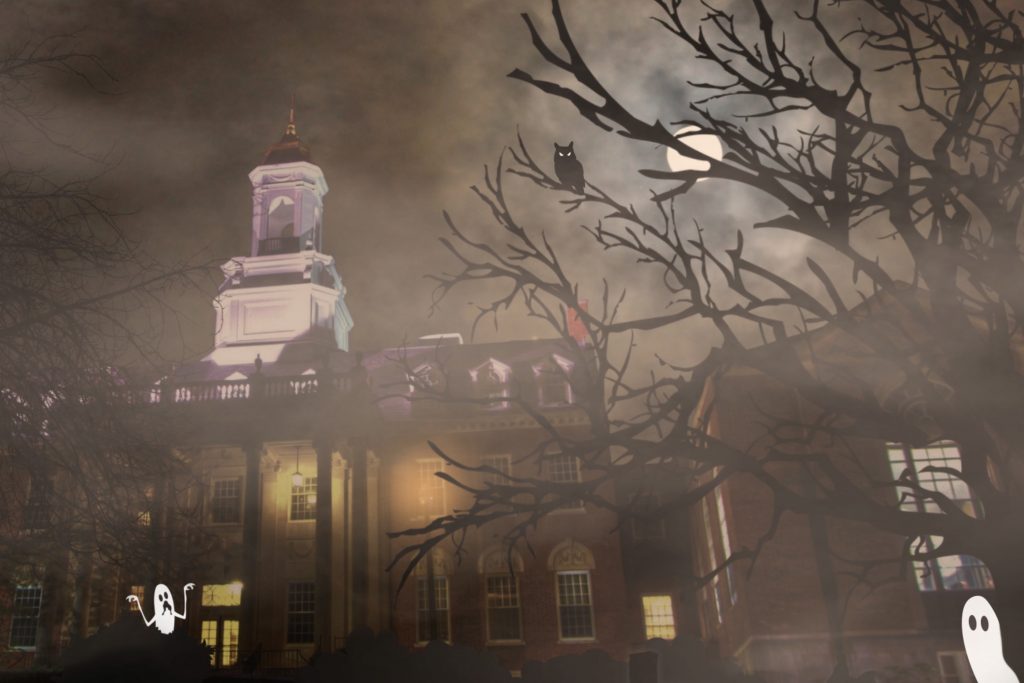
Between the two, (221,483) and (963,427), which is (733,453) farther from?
(221,483)

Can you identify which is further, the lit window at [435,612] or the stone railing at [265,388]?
the stone railing at [265,388]

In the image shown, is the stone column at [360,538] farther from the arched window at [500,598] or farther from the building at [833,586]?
the building at [833,586]

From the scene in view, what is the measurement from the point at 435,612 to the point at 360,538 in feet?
11.4

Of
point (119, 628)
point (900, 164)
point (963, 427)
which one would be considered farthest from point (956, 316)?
point (119, 628)

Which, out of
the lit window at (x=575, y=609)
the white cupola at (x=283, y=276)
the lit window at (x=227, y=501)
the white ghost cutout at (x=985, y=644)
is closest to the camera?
the white ghost cutout at (x=985, y=644)

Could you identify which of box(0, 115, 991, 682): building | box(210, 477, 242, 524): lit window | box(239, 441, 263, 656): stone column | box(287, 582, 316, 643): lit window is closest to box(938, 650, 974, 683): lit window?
box(0, 115, 991, 682): building

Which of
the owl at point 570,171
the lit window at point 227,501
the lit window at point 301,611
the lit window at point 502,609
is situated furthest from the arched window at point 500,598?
the owl at point 570,171

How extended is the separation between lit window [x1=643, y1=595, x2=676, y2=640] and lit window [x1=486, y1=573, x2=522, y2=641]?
4064 mm

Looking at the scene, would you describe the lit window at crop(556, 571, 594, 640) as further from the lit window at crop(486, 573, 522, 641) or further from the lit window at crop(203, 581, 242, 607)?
the lit window at crop(203, 581, 242, 607)

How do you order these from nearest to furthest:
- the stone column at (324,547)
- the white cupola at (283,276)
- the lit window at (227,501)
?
the stone column at (324,547)
the lit window at (227,501)
the white cupola at (283,276)

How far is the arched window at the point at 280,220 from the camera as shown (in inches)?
1267

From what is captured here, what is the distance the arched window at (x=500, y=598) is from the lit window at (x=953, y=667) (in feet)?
38.7

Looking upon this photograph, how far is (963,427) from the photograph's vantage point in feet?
7.99

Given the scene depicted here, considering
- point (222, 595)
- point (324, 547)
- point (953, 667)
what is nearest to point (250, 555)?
point (324, 547)
